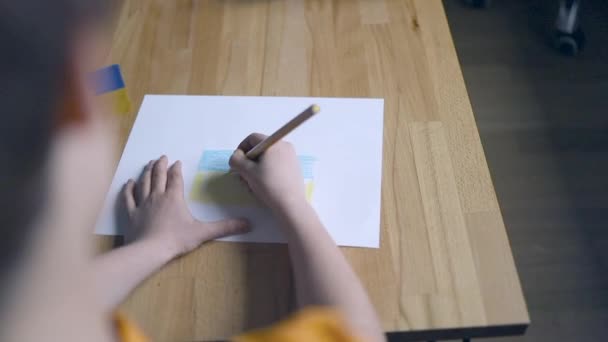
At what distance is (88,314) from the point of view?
1.39ft

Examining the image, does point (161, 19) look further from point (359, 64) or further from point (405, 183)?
point (405, 183)

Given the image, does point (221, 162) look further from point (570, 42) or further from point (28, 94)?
point (570, 42)

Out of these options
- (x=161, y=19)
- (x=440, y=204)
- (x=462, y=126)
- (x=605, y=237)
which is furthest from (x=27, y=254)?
(x=605, y=237)

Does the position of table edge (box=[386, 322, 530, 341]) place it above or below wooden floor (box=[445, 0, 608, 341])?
above

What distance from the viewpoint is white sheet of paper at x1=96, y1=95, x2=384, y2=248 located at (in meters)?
0.68

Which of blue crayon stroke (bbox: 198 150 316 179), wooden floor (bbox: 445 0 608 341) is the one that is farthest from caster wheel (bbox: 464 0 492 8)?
blue crayon stroke (bbox: 198 150 316 179)

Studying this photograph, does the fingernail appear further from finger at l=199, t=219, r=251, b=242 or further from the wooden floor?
the wooden floor

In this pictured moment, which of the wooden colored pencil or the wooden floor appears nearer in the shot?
the wooden colored pencil

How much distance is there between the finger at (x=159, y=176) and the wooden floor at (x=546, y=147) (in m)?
0.87

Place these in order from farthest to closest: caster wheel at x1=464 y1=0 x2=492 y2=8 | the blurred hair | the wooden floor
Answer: caster wheel at x1=464 y1=0 x2=492 y2=8, the wooden floor, the blurred hair

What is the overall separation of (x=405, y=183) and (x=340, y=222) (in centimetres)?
10

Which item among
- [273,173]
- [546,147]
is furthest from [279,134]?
[546,147]

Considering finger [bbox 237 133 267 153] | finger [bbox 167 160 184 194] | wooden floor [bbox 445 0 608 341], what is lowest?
wooden floor [bbox 445 0 608 341]

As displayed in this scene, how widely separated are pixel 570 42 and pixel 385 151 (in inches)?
47.5
